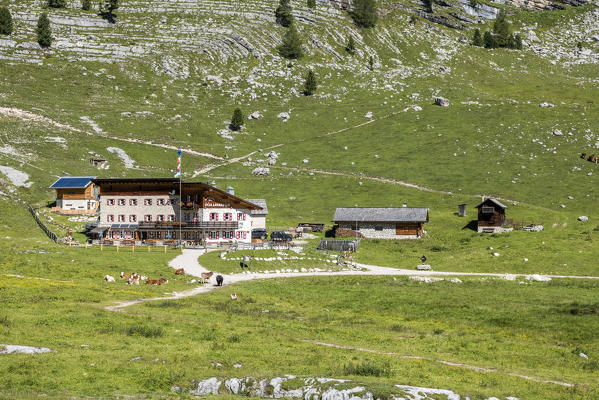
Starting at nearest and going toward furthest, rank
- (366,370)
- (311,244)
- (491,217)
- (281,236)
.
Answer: (366,370) < (311,244) < (281,236) < (491,217)

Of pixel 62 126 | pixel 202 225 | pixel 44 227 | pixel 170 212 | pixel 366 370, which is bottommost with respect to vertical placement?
pixel 44 227

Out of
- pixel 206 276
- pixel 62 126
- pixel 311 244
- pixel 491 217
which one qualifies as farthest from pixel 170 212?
pixel 62 126

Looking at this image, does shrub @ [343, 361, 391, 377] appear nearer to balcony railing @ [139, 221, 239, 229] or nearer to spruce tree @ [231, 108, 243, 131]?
balcony railing @ [139, 221, 239, 229]

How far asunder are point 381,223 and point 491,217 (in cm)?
1803

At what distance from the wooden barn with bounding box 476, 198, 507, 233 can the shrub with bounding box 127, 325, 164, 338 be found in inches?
2965

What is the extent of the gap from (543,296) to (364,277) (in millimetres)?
19432

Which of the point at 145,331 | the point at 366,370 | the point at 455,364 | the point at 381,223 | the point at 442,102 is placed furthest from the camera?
the point at 442,102

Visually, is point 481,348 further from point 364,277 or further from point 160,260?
point 160,260

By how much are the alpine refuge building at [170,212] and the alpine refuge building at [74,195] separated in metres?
14.9

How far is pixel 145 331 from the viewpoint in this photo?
32375 millimetres

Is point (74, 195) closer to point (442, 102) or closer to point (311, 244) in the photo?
point (311, 244)

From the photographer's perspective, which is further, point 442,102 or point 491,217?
point 442,102

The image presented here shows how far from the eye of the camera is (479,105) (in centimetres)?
18312

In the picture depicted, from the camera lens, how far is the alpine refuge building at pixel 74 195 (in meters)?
107
